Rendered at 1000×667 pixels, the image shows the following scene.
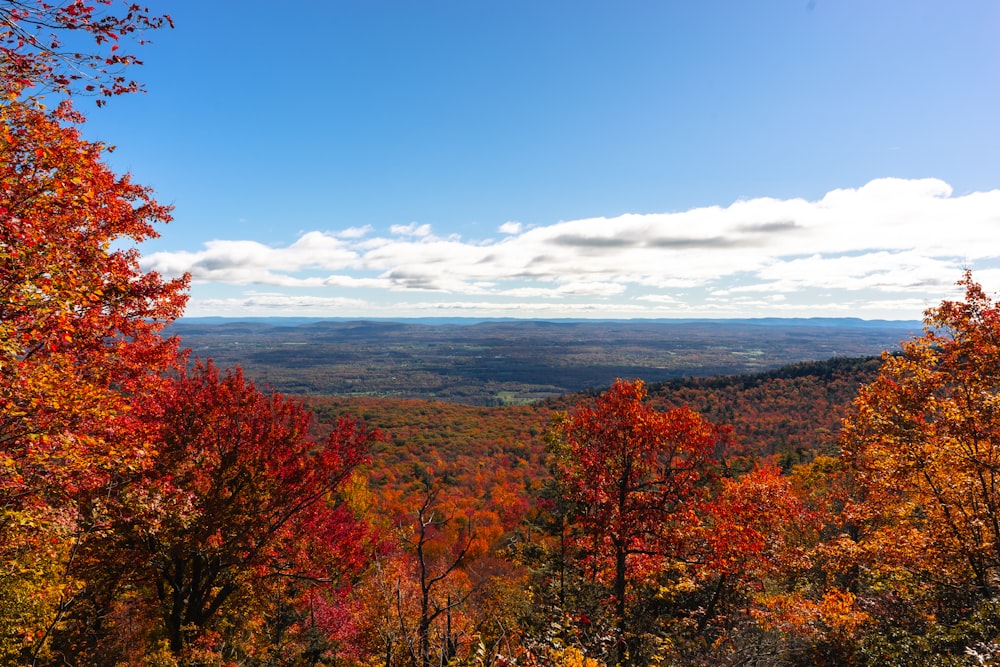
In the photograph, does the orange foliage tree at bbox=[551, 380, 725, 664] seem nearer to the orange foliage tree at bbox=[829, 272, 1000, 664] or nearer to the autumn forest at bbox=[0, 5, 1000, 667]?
the autumn forest at bbox=[0, 5, 1000, 667]

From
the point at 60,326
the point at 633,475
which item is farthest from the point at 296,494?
the point at 633,475

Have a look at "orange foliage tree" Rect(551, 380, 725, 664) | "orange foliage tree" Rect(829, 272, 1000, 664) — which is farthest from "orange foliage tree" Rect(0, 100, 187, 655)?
"orange foliage tree" Rect(829, 272, 1000, 664)

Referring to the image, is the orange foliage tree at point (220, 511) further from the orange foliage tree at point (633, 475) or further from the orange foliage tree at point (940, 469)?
the orange foliage tree at point (940, 469)

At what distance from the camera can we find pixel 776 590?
2106 centimetres

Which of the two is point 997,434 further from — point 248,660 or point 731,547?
point 248,660

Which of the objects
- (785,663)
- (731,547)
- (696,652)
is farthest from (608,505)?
(785,663)

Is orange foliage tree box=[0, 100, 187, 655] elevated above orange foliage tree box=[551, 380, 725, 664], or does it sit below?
above

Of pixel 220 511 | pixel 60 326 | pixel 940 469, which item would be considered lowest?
pixel 220 511

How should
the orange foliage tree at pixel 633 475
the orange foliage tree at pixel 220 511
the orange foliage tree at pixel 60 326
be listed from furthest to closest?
1. the orange foliage tree at pixel 633 475
2. the orange foliage tree at pixel 220 511
3. the orange foliage tree at pixel 60 326

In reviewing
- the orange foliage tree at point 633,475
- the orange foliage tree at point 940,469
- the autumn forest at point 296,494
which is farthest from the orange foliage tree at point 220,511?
the orange foliage tree at point 940,469

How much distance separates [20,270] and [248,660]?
45.4ft

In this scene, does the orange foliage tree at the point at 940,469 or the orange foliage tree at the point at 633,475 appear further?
the orange foliage tree at the point at 633,475

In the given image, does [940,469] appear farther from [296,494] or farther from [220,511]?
[220,511]

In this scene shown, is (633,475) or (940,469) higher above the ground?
(940,469)
